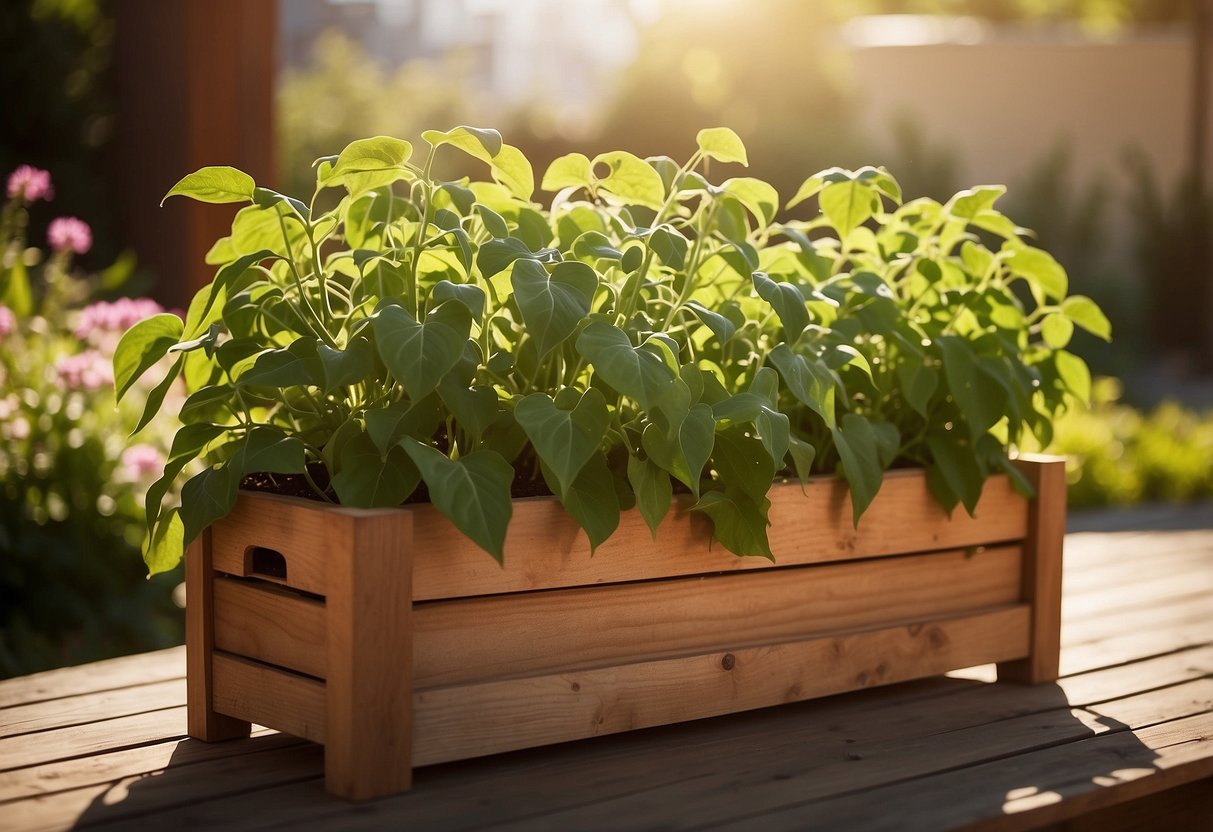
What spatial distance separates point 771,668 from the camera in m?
1.77

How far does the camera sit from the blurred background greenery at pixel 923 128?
5.04 meters

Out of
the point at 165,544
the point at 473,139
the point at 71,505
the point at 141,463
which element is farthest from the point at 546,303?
the point at 71,505

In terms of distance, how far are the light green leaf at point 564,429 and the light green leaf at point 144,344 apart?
0.47 metres

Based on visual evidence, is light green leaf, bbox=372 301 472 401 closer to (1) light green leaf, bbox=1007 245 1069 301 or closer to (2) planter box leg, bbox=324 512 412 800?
(2) planter box leg, bbox=324 512 412 800

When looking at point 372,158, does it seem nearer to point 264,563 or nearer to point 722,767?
point 264,563

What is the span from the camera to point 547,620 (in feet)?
5.17

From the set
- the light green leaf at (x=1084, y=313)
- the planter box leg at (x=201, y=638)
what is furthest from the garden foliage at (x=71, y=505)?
the light green leaf at (x=1084, y=313)

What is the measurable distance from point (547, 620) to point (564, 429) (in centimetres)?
26

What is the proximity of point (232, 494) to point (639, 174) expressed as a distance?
25.4 inches

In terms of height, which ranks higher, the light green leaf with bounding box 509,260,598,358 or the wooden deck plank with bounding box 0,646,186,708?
the light green leaf with bounding box 509,260,598,358

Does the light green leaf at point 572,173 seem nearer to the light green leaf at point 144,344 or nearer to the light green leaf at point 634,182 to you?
the light green leaf at point 634,182

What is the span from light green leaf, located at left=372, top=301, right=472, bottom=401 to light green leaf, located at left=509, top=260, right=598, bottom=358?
0.23 ft

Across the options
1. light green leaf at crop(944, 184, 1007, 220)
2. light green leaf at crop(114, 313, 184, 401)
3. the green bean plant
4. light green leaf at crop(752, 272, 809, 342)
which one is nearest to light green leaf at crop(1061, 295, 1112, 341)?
the green bean plant

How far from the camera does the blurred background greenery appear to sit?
5.04 metres
